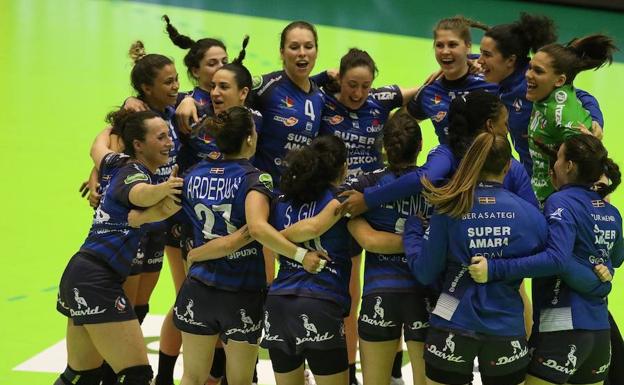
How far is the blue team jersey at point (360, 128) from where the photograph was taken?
284 inches

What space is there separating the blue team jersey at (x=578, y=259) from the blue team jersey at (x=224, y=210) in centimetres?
157

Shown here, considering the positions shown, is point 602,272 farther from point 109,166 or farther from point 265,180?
point 109,166

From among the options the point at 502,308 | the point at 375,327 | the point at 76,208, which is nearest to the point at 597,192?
the point at 502,308

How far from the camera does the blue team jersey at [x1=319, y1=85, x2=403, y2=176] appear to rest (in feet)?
23.7

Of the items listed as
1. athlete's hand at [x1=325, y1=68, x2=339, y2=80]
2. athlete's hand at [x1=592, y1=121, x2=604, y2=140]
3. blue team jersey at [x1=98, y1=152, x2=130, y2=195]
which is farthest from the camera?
athlete's hand at [x1=325, y1=68, x2=339, y2=80]

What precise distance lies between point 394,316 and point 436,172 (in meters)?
0.81

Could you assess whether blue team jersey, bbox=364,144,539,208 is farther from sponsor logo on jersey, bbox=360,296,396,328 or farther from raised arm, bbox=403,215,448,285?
sponsor logo on jersey, bbox=360,296,396,328

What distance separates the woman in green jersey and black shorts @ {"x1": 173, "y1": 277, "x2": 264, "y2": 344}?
6.61ft

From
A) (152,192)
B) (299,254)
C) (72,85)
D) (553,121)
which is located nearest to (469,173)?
(299,254)

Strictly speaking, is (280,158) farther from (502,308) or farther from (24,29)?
(24,29)

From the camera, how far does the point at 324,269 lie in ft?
18.7

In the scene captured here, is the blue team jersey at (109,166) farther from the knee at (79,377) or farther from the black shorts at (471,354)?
the black shorts at (471,354)

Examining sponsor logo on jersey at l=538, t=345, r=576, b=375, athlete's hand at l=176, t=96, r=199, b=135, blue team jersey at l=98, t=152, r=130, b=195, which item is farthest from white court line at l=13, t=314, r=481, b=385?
sponsor logo on jersey at l=538, t=345, r=576, b=375

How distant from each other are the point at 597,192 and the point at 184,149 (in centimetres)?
288
